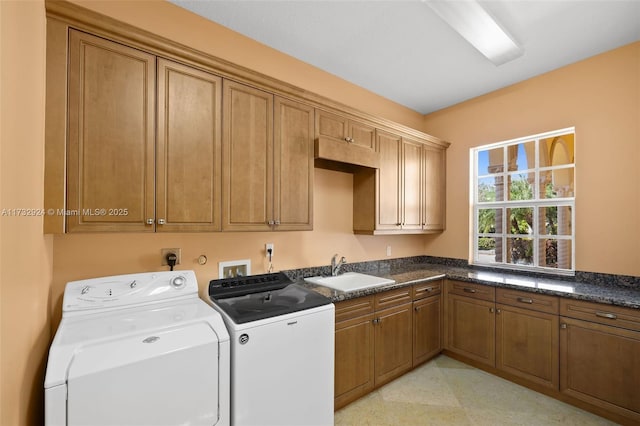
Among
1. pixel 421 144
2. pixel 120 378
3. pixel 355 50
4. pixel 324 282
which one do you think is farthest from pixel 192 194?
pixel 421 144

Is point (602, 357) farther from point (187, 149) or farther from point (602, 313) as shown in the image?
point (187, 149)

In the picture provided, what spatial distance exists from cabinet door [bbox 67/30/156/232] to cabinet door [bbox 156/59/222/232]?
0.06 meters

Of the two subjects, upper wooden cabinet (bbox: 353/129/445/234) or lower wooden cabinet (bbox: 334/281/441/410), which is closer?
lower wooden cabinet (bbox: 334/281/441/410)

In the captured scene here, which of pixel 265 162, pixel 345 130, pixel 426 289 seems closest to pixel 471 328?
pixel 426 289

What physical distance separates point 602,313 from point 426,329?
4.37ft

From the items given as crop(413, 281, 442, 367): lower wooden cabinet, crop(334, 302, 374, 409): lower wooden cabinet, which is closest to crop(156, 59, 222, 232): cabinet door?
crop(334, 302, 374, 409): lower wooden cabinet

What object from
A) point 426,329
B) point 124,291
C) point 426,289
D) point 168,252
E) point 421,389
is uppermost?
point 168,252

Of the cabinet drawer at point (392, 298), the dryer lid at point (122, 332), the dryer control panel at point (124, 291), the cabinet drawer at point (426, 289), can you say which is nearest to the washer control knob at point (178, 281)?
the dryer control panel at point (124, 291)

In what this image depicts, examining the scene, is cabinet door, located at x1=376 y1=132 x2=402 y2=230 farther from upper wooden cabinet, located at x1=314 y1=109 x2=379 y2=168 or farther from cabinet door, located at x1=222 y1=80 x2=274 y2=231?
cabinet door, located at x1=222 y1=80 x2=274 y2=231

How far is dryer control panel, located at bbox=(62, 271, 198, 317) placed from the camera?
1452mm

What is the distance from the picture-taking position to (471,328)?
2779 millimetres

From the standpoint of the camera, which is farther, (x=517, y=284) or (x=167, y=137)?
(x=517, y=284)

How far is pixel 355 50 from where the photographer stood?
2.43 meters

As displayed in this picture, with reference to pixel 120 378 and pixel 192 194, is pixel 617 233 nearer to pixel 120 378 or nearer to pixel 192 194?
pixel 192 194
